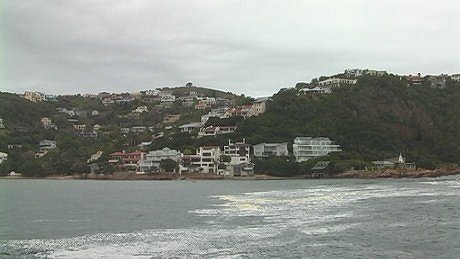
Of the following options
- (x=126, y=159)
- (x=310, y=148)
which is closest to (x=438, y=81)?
(x=310, y=148)

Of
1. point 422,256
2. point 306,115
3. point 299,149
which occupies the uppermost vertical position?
point 306,115

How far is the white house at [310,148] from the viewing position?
11488cm

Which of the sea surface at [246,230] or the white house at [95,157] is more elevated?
the white house at [95,157]

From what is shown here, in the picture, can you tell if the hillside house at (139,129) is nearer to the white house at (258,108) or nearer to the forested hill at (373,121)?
the white house at (258,108)

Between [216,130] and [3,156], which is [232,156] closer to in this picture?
[216,130]

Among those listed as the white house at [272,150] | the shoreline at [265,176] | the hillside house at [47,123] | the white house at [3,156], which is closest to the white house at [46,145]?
the white house at [3,156]

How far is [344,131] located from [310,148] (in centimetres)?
1084

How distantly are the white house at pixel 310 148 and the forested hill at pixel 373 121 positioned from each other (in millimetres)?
3633

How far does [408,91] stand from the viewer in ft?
452

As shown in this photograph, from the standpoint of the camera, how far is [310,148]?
11544 cm

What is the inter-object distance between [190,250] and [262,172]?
90.9 metres

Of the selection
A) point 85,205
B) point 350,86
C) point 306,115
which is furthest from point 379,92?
point 85,205

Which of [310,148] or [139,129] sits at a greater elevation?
[139,129]

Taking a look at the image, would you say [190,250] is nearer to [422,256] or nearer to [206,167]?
[422,256]
